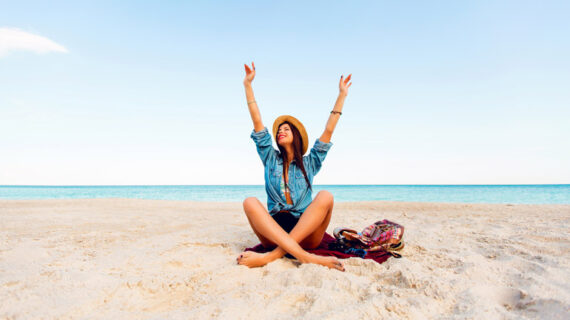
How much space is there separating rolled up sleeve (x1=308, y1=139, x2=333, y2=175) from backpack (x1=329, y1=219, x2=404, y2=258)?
683 millimetres

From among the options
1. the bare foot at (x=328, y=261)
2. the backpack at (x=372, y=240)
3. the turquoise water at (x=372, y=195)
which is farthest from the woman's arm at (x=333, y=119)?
the turquoise water at (x=372, y=195)

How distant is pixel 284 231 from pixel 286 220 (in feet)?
1.00

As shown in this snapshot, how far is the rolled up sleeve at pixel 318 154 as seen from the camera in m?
3.18

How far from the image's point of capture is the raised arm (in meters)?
3.11

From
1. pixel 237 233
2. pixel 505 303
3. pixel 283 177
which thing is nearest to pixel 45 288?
pixel 283 177

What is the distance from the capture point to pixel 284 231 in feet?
9.06

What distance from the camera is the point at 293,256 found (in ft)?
9.02

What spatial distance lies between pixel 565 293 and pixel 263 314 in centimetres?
177

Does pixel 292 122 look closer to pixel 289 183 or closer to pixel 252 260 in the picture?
pixel 289 183

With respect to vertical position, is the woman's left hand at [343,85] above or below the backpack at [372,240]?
above

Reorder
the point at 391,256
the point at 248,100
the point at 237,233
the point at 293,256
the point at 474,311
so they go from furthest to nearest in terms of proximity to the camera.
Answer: the point at 237,233 → the point at 248,100 → the point at 391,256 → the point at 293,256 → the point at 474,311

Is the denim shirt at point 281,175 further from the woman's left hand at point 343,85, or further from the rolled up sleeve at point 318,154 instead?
the woman's left hand at point 343,85

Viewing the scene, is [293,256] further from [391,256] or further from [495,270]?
[495,270]

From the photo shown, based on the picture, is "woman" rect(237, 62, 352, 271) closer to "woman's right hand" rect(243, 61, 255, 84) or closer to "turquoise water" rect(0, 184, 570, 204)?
"woman's right hand" rect(243, 61, 255, 84)
